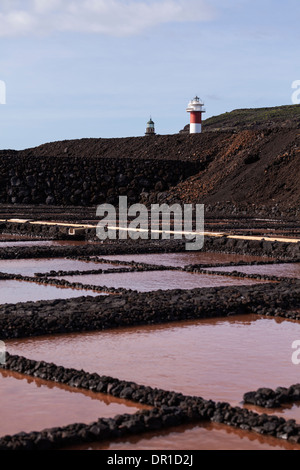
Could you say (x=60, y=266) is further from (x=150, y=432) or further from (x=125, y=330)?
(x=150, y=432)

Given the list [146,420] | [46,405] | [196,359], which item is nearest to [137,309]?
[196,359]

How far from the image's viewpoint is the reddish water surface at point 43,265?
48.2 feet

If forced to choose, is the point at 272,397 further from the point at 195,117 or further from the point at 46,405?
the point at 195,117

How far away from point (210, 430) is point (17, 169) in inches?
1724

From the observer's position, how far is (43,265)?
15.8 meters

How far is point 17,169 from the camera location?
48125 mm

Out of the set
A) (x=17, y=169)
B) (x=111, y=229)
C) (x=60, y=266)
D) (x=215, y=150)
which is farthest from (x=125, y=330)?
(x=215, y=150)

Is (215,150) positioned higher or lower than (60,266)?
higher

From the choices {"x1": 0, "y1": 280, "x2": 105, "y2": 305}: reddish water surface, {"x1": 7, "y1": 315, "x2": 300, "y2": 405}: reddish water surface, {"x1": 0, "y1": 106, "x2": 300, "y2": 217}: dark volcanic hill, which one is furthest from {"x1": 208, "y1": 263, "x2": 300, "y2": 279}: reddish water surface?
{"x1": 0, "y1": 106, "x2": 300, "y2": 217}: dark volcanic hill

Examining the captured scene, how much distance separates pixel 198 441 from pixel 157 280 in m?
8.09

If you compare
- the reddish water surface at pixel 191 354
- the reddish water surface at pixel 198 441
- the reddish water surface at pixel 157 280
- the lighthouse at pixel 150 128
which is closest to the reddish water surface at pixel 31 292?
the reddish water surface at pixel 157 280

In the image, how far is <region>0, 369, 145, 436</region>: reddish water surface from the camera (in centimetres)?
551

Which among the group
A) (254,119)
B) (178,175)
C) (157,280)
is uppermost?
(254,119)

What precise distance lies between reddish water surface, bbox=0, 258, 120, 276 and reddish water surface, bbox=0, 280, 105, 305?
173cm
